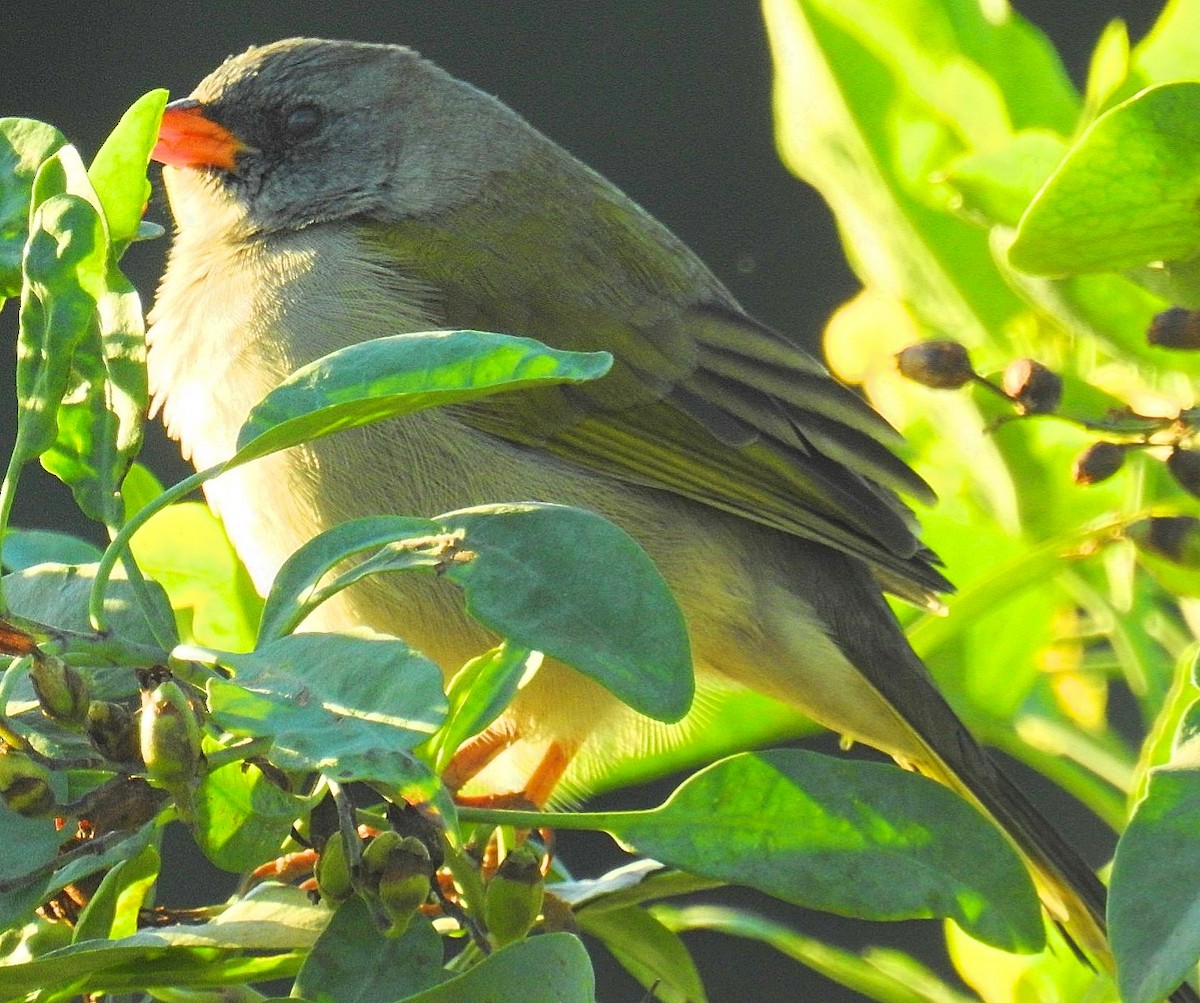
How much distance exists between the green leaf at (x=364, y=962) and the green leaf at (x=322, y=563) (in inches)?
9.2

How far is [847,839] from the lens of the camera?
1.26m

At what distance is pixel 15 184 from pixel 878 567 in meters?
1.37

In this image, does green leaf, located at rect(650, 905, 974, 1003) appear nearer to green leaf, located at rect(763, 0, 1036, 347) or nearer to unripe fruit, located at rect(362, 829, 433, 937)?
unripe fruit, located at rect(362, 829, 433, 937)

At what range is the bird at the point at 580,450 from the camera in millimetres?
2438

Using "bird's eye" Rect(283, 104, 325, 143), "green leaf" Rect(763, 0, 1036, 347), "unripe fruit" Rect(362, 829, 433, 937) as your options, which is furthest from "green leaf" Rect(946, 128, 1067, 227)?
"bird's eye" Rect(283, 104, 325, 143)

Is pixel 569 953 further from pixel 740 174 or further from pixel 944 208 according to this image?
pixel 740 174

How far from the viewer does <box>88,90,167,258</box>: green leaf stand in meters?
1.40

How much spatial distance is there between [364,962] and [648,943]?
1.35 feet

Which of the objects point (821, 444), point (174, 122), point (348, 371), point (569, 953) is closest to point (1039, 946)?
point (569, 953)

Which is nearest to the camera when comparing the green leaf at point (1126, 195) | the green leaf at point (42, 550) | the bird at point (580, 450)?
the green leaf at point (1126, 195)

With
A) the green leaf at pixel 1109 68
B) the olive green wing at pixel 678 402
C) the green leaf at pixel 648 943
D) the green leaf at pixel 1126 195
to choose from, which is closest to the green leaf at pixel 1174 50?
the green leaf at pixel 1109 68

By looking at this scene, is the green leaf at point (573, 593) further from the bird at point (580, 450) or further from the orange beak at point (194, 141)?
the orange beak at point (194, 141)

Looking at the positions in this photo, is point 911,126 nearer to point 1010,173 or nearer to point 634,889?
point 1010,173

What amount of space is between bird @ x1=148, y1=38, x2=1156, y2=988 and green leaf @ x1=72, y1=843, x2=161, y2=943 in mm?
1053
